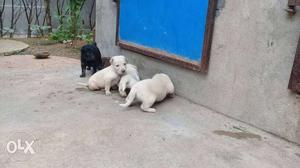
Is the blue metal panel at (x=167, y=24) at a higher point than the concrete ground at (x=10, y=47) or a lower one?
higher

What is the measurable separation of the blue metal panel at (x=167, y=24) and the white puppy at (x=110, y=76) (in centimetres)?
58

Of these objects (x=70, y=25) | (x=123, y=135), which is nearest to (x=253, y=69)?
(x=123, y=135)

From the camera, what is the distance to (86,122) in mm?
2975

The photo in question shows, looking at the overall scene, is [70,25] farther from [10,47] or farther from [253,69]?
[253,69]

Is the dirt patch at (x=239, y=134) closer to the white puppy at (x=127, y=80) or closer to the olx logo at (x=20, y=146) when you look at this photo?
the white puppy at (x=127, y=80)

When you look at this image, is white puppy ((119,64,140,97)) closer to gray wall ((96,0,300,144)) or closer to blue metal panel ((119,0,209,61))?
blue metal panel ((119,0,209,61))

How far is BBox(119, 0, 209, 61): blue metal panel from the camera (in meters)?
3.43

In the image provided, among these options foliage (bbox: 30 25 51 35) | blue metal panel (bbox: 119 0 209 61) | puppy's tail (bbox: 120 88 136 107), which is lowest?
puppy's tail (bbox: 120 88 136 107)

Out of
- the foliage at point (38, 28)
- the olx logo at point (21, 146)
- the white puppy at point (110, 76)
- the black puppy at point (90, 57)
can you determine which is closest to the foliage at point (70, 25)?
the foliage at point (38, 28)

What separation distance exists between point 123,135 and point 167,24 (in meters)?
1.68

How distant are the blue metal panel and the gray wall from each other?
219 millimetres

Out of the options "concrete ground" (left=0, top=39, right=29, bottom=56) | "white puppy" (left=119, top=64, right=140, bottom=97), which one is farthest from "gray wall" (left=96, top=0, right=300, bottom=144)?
"concrete ground" (left=0, top=39, right=29, bottom=56)

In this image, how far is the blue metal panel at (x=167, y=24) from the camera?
11.2 ft

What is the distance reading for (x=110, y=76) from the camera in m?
3.82
